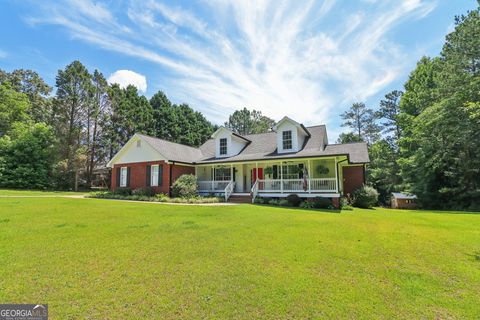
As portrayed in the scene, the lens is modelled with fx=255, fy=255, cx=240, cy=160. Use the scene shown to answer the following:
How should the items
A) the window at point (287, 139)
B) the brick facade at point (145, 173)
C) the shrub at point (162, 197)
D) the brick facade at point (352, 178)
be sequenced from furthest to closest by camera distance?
the brick facade at point (145, 173), the brick facade at point (352, 178), the window at point (287, 139), the shrub at point (162, 197)

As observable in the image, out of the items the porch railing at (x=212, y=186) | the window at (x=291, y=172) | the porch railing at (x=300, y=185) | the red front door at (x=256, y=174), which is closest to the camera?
the porch railing at (x=300, y=185)

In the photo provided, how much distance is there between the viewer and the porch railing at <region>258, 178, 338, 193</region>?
16.6 meters

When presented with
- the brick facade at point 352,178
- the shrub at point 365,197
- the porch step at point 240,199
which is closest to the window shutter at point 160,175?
the porch step at point 240,199

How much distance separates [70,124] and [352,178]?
110 ft

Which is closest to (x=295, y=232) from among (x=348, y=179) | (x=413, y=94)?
(x=348, y=179)

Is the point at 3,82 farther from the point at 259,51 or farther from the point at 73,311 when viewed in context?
the point at 73,311

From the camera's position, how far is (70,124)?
107ft

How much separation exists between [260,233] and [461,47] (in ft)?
73.3

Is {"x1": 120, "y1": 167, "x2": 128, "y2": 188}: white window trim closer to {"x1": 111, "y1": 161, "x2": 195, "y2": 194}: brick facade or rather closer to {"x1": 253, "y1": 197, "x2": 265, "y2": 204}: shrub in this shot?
{"x1": 111, "y1": 161, "x2": 195, "y2": 194}: brick facade

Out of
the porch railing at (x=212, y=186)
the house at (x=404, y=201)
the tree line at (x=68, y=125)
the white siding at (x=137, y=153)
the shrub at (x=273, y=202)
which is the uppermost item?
the tree line at (x=68, y=125)

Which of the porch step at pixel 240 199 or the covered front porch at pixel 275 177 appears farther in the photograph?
the porch step at pixel 240 199

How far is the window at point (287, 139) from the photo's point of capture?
19306mm

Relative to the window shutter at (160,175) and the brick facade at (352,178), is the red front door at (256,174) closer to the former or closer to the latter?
the brick facade at (352,178)

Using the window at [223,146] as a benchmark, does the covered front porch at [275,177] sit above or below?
below
